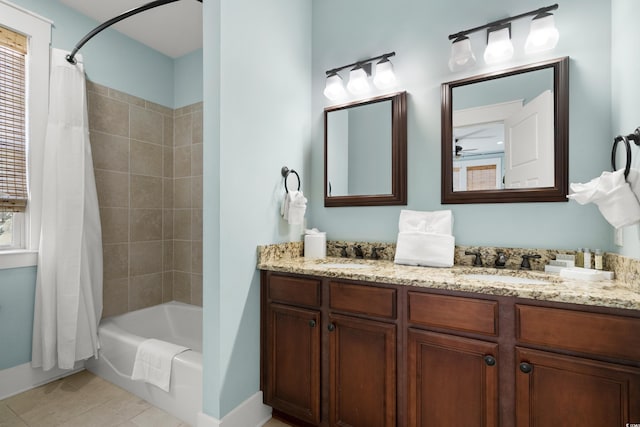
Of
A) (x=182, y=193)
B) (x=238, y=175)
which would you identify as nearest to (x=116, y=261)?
(x=182, y=193)

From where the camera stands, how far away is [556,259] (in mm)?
1526

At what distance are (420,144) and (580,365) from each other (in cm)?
133

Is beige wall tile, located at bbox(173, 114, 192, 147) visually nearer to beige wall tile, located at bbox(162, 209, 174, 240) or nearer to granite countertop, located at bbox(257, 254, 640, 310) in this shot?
beige wall tile, located at bbox(162, 209, 174, 240)

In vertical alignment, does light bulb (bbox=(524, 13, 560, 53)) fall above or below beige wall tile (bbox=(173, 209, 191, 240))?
above

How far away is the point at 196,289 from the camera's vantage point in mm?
2857

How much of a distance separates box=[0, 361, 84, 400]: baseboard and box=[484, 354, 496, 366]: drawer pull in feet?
9.21

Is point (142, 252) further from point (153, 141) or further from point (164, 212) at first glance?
point (153, 141)

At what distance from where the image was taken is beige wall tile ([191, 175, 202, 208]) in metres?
2.79

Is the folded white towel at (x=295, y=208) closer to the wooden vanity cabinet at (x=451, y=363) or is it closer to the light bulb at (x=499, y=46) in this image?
the wooden vanity cabinet at (x=451, y=363)

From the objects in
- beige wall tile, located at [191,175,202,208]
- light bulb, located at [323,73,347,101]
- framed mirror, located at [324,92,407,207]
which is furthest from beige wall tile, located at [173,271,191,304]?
light bulb, located at [323,73,347,101]

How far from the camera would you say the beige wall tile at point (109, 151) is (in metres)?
2.43

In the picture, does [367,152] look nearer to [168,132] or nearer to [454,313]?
[454,313]

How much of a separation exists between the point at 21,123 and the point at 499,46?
9.89ft

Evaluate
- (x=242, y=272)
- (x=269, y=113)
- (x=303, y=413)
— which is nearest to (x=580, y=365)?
(x=303, y=413)
